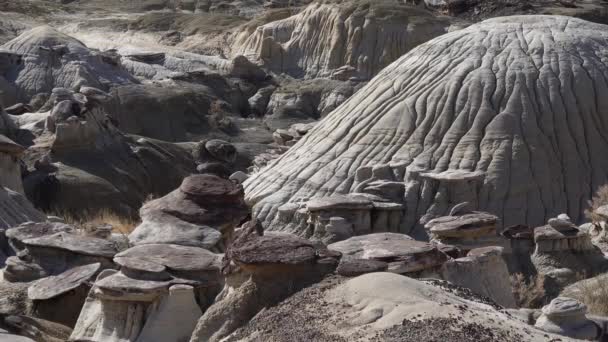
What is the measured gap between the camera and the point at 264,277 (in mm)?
7852

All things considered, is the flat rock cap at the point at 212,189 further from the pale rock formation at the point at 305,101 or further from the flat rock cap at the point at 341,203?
the pale rock formation at the point at 305,101

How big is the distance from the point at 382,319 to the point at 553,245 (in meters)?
8.19

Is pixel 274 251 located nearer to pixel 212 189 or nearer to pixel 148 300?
pixel 148 300

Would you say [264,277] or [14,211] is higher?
[264,277]

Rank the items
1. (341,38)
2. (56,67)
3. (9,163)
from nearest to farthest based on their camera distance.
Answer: (9,163) → (56,67) → (341,38)

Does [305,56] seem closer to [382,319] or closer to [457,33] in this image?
[457,33]

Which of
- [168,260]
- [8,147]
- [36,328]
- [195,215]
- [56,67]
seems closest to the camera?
[36,328]

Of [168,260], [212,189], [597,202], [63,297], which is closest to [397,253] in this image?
[168,260]

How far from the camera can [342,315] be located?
6.92 metres

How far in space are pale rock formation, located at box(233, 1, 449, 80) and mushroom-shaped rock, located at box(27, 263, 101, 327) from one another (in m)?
27.8

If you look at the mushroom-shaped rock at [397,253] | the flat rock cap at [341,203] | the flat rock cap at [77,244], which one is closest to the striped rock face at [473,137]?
the flat rock cap at [341,203]

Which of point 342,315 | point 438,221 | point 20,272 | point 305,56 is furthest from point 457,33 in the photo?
point 305,56

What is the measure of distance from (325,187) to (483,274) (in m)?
7.42

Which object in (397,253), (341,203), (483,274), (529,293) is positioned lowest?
(341,203)
